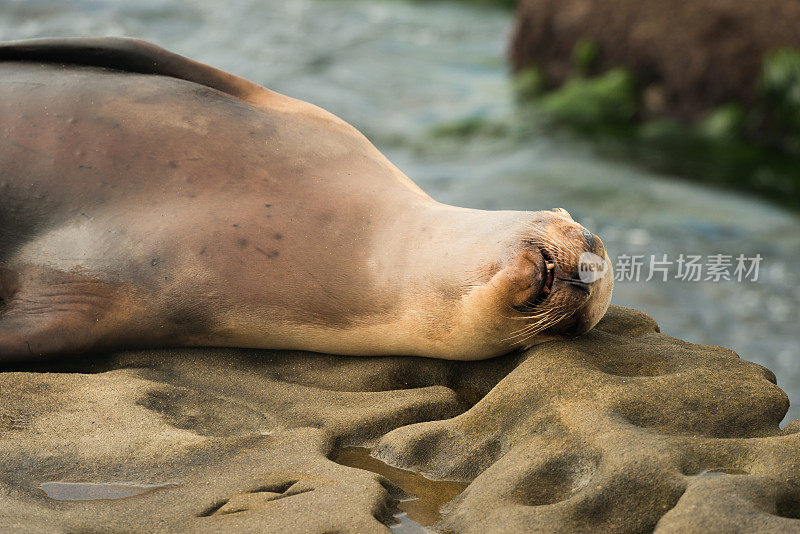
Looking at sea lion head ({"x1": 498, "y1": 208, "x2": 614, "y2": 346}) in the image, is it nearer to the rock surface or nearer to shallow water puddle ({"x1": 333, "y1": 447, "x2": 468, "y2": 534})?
the rock surface

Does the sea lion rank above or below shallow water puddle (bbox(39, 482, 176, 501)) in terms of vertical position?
above

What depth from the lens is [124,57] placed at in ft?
13.4

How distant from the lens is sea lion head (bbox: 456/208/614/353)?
3.25m

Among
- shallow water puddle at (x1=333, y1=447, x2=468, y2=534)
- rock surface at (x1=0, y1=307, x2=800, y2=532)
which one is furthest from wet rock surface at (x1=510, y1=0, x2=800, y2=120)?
shallow water puddle at (x1=333, y1=447, x2=468, y2=534)

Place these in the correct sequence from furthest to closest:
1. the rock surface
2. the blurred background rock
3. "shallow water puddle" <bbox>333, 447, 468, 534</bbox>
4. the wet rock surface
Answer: the wet rock surface → the blurred background rock → "shallow water puddle" <bbox>333, 447, 468, 534</bbox> → the rock surface

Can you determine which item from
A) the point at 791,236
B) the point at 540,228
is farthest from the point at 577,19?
the point at 540,228

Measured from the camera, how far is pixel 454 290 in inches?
134

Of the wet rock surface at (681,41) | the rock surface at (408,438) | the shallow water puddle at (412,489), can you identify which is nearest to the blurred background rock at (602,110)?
the wet rock surface at (681,41)

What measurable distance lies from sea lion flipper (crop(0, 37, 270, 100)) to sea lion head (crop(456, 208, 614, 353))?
145cm

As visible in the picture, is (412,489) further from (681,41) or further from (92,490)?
(681,41)

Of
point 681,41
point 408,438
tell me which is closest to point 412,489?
point 408,438

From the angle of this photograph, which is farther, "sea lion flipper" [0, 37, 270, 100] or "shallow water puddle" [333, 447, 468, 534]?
"sea lion flipper" [0, 37, 270, 100]

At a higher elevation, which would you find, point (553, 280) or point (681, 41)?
point (681, 41)

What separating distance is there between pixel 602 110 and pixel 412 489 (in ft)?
27.5
